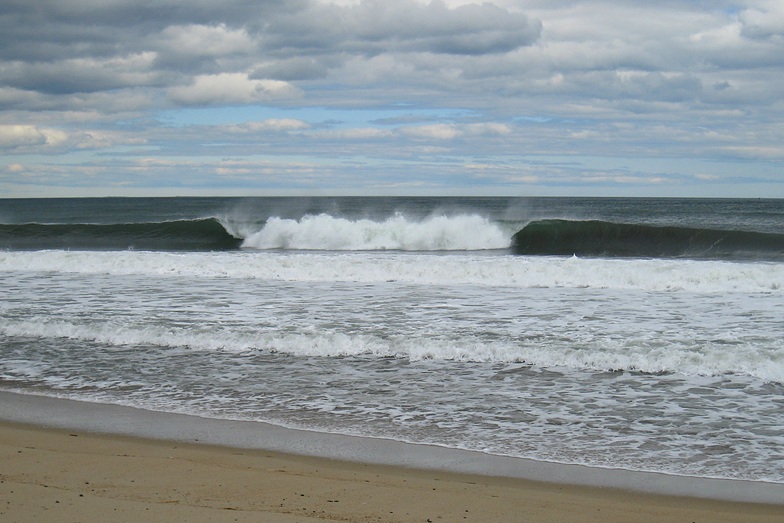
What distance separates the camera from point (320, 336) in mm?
8984

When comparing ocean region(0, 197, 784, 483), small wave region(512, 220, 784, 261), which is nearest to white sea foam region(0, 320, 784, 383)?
ocean region(0, 197, 784, 483)

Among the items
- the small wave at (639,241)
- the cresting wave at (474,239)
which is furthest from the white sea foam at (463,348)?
the cresting wave at (474,239)

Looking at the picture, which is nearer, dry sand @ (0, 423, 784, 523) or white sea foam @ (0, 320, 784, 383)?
dry sand @ (0, 423, 784, 523)

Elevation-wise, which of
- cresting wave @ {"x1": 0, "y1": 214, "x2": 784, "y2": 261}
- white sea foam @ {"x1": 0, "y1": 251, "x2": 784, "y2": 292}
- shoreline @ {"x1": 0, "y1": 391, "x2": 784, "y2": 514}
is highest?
cresting wave @ {"x1": 0, "y1": 214, "x2": 784, "y2": 261}

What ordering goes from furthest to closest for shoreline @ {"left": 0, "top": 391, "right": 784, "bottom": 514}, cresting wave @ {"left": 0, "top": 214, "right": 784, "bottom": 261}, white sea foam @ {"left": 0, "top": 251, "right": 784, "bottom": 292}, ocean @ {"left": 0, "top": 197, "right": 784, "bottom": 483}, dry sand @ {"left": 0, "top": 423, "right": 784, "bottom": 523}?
cresting wave @ {"left": 0, "top": 214, "right": 784, "bottom": 261}
white sea foam @ {"left": 0, "top": 251, "right": 784, "bottom": 292}
ocean @ {"left": 0, "top": 197, "right": 784, "bottom": 483}
shoreline @ {"left": 0, "top": 391, "right": 784, "bottom": 514}
dry sand @ {"left": 0, "top": 423, "right": 784, "bottom": 523}

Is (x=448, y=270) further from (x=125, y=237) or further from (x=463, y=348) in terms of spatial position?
(x=125, y=237)

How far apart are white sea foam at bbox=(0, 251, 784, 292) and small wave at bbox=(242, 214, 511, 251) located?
9.47 m

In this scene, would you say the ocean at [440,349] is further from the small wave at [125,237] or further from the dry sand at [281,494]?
the small wave at [125,237]

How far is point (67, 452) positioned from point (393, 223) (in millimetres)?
23053

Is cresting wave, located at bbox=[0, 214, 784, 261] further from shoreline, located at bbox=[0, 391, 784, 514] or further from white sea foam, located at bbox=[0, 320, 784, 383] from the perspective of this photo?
shoreline, located at bbox=[0, 391, 784, 514]

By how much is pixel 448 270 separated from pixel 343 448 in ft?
34.7

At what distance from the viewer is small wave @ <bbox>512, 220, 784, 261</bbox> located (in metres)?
24.0

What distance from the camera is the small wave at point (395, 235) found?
88.1 feet

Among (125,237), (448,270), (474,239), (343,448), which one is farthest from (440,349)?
(125,237)
